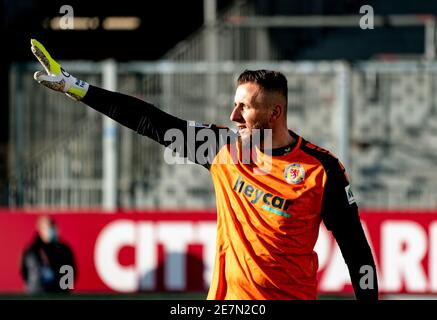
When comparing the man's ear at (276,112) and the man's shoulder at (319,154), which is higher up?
the man's ear at (276,112)

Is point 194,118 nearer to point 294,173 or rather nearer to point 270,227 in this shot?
point 294,173

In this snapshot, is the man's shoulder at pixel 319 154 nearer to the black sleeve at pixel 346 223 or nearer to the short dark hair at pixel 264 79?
the black sleeve at pixel 346 223

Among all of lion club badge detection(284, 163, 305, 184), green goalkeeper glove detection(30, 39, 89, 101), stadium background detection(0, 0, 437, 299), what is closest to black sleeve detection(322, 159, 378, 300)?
lion club badge detection(284, 163, 305, 184)

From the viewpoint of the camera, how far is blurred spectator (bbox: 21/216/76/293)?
12.5 metres

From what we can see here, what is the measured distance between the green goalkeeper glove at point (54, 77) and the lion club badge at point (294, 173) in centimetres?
115

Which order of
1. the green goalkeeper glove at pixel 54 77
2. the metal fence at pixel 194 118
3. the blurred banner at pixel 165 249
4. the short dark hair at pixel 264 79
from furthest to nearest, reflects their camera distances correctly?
1. the metal fence at pixel 194 118
2. the blurred banner at pixel 165 249
3. the short dark hair at pixel 264 79
4. the green goalkeeper glove at pixel 54 77

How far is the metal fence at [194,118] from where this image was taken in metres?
13.6

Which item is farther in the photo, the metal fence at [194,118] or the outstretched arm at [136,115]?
the metal fence at [194,118]

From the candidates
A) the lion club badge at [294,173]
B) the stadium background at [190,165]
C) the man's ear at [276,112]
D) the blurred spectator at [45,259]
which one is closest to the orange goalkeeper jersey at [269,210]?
the lion club badge at [294,173]

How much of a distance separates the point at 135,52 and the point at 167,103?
8.31m

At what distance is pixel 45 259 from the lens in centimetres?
1251

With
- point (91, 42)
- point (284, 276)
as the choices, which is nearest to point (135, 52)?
point (91, 42)

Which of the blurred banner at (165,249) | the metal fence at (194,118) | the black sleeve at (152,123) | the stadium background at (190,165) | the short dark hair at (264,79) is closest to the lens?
the short dark hair at (264,79)
